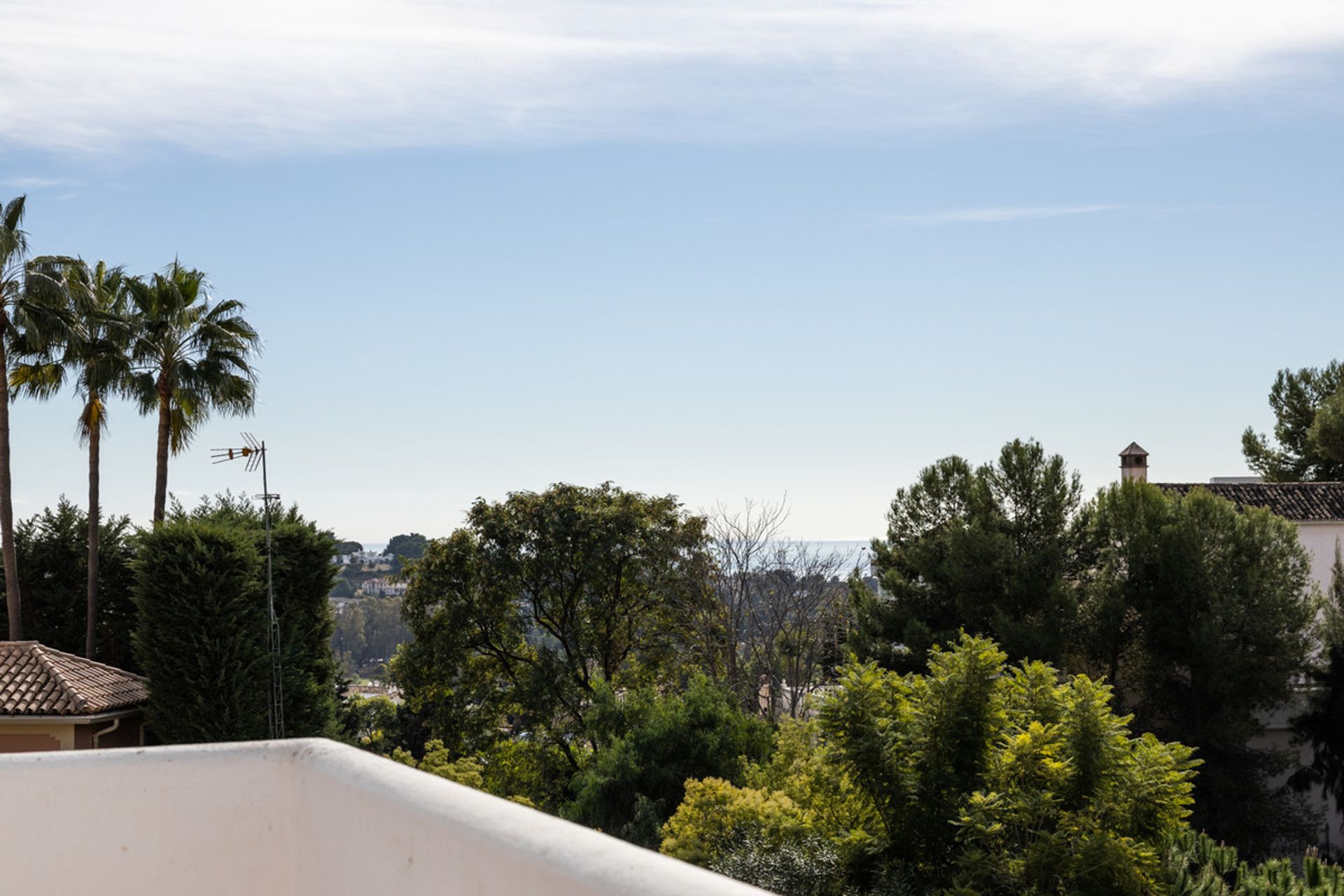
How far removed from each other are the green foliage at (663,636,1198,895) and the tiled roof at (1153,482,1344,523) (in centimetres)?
2135

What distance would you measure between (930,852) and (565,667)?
17002mm

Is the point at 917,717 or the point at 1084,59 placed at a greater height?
the point at 1084,59

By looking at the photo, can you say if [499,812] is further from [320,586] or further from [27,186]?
[27,186]

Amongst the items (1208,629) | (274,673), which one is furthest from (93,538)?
(1208,629)

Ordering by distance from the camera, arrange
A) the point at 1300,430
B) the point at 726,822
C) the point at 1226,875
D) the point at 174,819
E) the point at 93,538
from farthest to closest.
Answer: the point at 1300,430 < the point at 93,538 < the point at 1226,875 < the point at 726,822 < the point at 174,819

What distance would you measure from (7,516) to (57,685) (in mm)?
10049

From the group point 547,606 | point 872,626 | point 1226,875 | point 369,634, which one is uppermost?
point 547,606

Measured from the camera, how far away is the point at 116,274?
1249 inches

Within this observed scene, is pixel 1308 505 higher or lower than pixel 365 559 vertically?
higher

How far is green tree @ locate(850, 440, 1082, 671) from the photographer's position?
88.5ft

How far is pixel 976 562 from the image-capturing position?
27406 mm

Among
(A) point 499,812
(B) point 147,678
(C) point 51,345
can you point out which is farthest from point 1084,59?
(C) point 51,345

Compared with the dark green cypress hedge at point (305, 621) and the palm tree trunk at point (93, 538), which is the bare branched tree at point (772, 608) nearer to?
the dark green cypress hedge at point (305, 621)

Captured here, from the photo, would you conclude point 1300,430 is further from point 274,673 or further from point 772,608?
point 274,673
